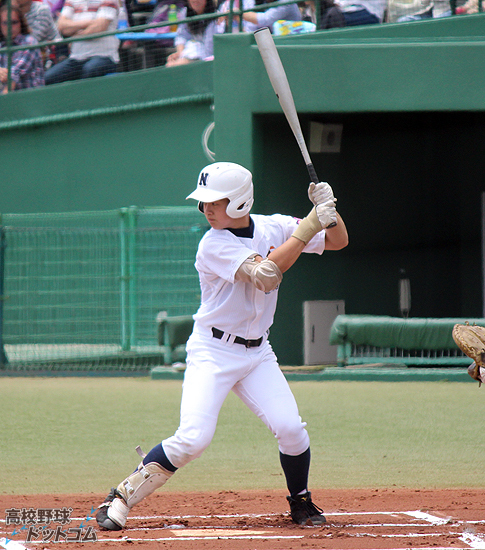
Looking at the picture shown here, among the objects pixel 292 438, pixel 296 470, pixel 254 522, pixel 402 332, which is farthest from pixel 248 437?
pixel 402 332

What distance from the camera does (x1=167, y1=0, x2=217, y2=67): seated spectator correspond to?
1264 centimetres

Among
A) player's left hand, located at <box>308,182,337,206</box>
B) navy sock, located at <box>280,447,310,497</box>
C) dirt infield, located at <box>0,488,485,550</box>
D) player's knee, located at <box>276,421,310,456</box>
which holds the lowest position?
dirt infield, located at <box>0,488,485,550</box>

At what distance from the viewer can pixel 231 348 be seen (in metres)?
3.97

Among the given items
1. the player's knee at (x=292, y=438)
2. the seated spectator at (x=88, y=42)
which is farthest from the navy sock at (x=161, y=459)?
the seated spectator at (x=88, y=42)

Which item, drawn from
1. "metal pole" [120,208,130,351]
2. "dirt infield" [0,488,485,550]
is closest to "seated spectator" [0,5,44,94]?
"metal pole" [120,208,130,351]

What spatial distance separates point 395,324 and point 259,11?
17.0 ft

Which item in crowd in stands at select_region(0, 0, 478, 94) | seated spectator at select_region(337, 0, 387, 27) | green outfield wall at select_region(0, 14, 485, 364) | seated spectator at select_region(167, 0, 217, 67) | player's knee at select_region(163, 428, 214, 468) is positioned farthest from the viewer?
seated spectator at select_region(167, 0, 217, 67)

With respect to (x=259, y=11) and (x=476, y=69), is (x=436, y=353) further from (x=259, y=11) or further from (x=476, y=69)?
(x=259, y=11)

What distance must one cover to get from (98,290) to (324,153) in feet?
12.1

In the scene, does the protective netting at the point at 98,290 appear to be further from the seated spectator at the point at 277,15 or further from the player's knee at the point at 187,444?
the player's knee at the point at 187,444

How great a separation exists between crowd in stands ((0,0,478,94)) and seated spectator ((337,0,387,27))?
47cm

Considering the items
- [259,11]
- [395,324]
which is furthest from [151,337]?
[259,11]

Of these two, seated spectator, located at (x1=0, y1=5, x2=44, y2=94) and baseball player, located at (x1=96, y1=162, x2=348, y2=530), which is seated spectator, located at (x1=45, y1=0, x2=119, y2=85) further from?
baseball player, located at (x1=96, y1=162, x2=348, y2=530)

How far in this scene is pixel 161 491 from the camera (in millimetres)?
5168
